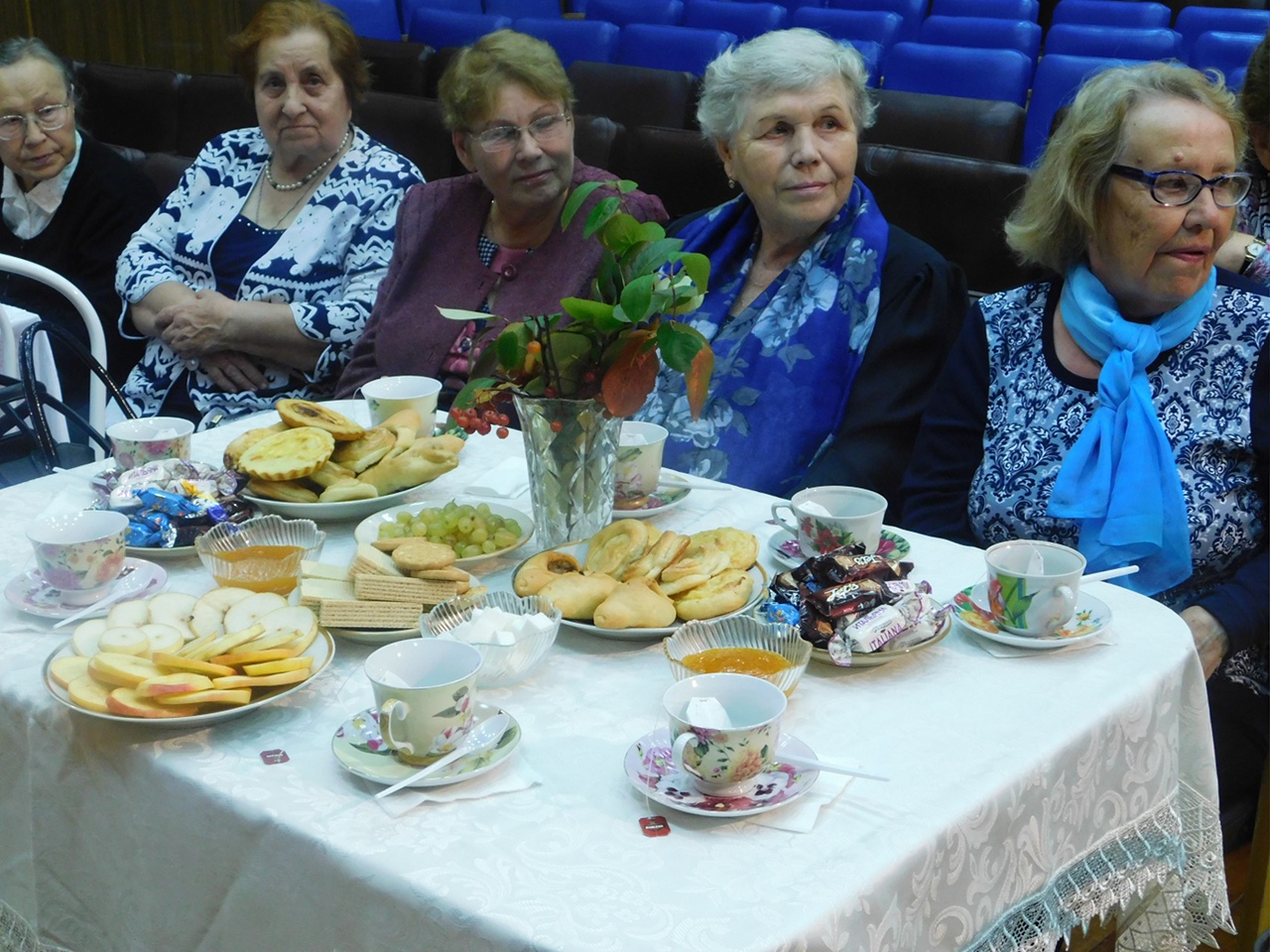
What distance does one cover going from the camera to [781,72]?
82.7 inches

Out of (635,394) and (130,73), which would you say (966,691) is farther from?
(130,73)

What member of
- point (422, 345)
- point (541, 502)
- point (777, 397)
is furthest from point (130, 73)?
point (541, 502)

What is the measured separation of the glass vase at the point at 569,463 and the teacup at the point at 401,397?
0.38 meters

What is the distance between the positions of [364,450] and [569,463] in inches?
12.8

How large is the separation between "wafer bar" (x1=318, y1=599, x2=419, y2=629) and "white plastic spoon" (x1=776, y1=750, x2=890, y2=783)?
41 cm

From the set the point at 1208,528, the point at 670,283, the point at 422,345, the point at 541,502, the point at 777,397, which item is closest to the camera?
the point at 670,283

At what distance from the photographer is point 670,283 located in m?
1.31

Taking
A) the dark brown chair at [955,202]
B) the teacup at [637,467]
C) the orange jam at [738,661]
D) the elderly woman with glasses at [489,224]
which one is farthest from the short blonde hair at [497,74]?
the orange jam at [738,661]

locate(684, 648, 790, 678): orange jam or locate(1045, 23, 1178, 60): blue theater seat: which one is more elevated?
locate(1045, 23, 1178, 60): blue theater seat

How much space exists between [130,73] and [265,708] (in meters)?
3.71

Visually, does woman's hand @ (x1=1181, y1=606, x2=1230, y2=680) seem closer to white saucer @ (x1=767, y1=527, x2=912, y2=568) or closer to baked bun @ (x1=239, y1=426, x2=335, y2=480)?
white saucer @ (x1=767, y1=527, x2=912, y2=568)

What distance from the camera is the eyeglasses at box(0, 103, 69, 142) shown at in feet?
10.7

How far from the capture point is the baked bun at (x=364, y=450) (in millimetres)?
1614

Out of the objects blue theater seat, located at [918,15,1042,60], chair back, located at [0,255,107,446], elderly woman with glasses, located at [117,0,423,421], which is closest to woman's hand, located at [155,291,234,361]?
elderly woman with glasses, located at [117,0,423,421]
